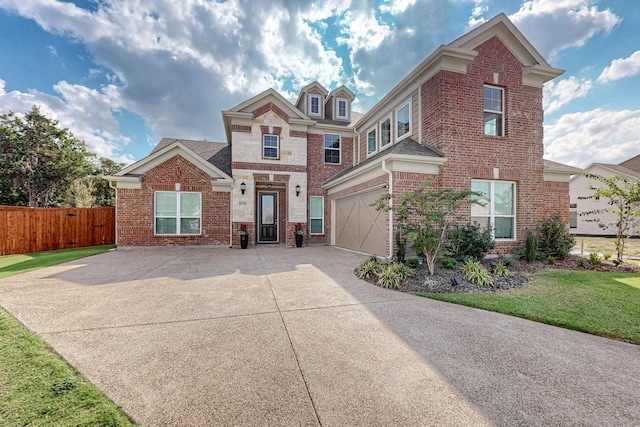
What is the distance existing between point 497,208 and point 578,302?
4.82 meters

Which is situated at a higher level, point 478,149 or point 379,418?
point 478,149

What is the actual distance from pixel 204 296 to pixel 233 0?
11011mm

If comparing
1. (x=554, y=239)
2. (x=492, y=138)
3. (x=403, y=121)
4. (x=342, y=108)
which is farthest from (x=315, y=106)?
(x=554, y=239)

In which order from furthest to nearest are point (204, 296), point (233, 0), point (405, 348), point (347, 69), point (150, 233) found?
point (347, 69) < point (150, 233) < point (233, 0) < point (204, 296) < point (405, 348)

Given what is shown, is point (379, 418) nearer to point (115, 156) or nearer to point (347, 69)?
point (347, 69)

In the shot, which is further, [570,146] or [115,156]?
[115,156]

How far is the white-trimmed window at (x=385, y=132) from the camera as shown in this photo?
11.1m

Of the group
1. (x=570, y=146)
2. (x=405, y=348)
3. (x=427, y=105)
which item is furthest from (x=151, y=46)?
(x=570, y=146)

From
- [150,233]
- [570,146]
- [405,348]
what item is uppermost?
[570,146]

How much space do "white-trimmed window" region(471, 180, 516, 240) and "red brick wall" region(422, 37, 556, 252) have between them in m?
0.19

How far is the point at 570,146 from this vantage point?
500 inches

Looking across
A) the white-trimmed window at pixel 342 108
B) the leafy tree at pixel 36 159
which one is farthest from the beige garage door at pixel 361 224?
the leafy tree at pixel 36 159

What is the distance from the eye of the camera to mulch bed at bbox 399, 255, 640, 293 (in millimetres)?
5406

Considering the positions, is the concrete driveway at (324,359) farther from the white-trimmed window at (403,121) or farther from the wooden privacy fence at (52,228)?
the wooden privacy fence at (52,228)
